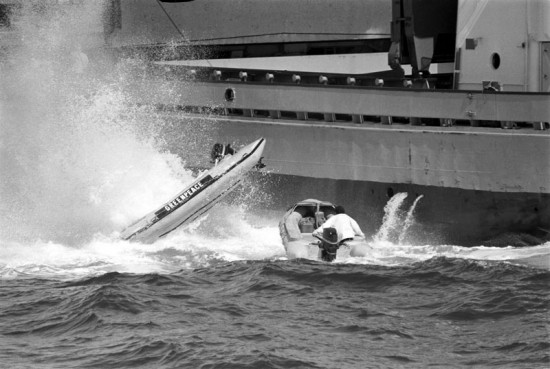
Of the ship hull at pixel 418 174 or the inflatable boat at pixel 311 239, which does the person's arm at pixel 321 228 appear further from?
the ship hull at pixel 418 174

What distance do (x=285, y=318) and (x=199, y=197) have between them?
25.9 feet

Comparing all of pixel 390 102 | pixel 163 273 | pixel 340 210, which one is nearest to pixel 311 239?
pixel 340 210

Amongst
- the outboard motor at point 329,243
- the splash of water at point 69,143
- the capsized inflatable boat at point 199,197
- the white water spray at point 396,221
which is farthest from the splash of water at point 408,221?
the splash of water at point 69,143

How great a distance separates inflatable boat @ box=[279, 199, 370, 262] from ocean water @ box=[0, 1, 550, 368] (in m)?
0.26

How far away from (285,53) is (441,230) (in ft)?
27.2

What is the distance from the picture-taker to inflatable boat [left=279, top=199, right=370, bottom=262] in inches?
874

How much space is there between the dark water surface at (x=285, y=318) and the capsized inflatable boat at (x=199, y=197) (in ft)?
11.1

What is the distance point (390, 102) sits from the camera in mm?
26172

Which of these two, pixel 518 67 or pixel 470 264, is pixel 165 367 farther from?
pixel 518 67

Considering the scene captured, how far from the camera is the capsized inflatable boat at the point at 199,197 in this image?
24578mm

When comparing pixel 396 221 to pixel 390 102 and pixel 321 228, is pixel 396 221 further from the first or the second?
pixel 321 228

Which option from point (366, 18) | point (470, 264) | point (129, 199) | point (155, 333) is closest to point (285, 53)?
point (366, 18)

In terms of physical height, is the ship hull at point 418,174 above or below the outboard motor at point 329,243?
above

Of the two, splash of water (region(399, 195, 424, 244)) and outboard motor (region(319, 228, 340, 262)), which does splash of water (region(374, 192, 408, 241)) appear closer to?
splash of water (region(399, 195, 424, 244))
